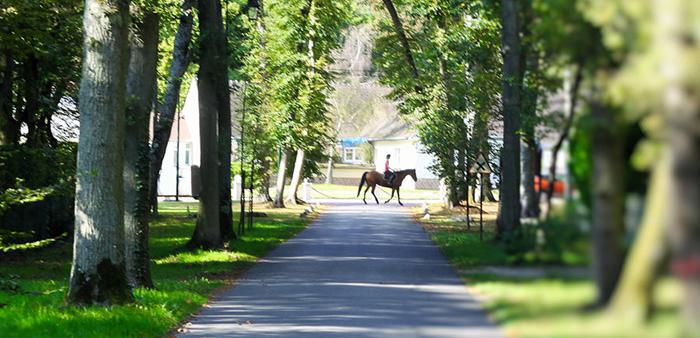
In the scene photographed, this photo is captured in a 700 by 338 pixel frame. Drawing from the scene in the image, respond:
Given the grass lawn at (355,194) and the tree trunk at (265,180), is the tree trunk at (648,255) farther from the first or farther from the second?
the grass lawn at (355,194)

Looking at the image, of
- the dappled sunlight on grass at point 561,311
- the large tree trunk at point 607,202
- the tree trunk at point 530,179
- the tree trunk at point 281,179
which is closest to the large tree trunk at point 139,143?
the tree trunk at point 530,179

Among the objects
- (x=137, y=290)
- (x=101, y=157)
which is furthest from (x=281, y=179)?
(x=101, y=157)

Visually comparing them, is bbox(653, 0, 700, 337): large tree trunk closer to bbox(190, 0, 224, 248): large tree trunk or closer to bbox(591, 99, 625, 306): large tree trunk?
bbox(591, 99, 625, 306): large tree trunk

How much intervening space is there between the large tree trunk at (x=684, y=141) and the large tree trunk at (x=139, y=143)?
16.9 m

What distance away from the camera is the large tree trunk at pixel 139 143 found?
18500mm

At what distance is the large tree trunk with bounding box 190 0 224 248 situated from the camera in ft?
85.7

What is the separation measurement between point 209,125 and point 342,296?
10.0 m

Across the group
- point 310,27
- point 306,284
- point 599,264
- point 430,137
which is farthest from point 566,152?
point 310,27

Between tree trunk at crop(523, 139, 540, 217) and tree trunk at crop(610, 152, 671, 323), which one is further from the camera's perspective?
tree trunk at crop(523, 139, 540, 217)

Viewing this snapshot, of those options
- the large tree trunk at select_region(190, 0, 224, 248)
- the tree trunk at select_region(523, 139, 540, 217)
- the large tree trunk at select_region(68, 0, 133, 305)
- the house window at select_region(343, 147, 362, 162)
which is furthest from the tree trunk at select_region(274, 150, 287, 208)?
the house window at select_region(343, 147, 362, 162)

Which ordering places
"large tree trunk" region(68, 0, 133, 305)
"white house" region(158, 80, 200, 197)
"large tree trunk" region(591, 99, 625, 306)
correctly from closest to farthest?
"large tree trunk" region(591, 99, 625, 306)
"large tree trunk" region(68, 0, 133, 305)
"white house" region(158, 80, 200, 197)

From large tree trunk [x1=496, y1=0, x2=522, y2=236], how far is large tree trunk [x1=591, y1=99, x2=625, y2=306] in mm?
718

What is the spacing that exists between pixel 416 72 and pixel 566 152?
3601cm

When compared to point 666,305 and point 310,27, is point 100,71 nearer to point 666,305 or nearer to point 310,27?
point 666,305
